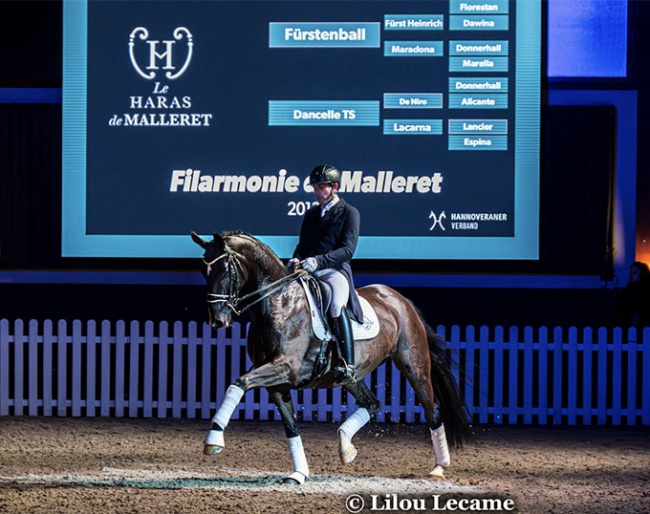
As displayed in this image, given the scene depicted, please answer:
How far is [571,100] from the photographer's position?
13586 millimetres

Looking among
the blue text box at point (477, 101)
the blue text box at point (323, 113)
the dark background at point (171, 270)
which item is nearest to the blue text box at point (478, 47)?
the blue text box at point (477, 101)

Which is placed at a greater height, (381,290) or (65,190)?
(65,190)

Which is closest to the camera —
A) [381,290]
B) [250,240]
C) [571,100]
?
[250,240]

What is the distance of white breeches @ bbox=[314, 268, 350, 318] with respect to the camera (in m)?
7.79

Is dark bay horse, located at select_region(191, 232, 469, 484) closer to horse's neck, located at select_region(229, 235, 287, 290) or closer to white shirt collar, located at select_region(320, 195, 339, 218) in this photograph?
horse's neck, located at select_region(229, 235, 287, 290)

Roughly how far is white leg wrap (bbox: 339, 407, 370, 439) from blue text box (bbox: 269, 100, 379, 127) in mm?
4960

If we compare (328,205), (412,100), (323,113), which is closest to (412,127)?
(412,100)

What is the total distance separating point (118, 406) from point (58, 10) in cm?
538

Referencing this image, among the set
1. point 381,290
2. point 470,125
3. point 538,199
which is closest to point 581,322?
point 538,199

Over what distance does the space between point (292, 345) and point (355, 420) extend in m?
0.73

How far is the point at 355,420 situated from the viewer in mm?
7695

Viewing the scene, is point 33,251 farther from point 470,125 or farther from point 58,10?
point 470,125

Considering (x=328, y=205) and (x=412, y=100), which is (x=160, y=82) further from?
(x=328, y=205)

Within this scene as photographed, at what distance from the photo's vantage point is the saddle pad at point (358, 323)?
25.3 feet
